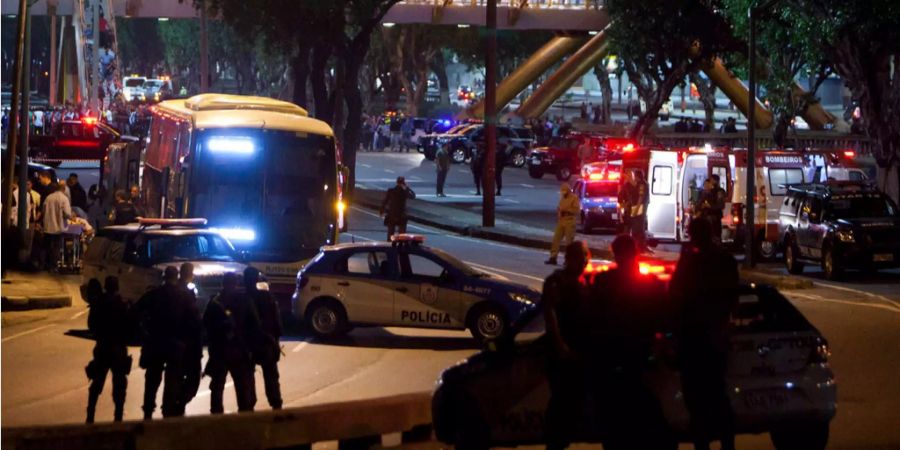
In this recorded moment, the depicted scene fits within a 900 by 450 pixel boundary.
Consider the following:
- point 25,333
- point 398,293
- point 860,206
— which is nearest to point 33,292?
point 25,333

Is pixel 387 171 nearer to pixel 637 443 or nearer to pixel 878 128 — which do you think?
pixel 878 128

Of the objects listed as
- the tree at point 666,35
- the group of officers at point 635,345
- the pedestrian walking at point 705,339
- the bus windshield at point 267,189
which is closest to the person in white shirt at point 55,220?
the bus windshield at point 267,189

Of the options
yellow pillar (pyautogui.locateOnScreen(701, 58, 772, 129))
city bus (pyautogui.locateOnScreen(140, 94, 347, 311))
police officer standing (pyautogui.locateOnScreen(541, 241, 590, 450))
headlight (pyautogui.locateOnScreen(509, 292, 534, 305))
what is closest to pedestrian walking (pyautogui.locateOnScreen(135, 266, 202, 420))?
police officer standing (pyautogui.locateOnScreen(541, 241, 590, 450))

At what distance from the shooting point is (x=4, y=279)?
2664 cm

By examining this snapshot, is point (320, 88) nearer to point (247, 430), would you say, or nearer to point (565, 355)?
point (247, 430)

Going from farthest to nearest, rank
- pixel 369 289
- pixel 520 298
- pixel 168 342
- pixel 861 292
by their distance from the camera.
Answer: pixel 861 292, pixel 369 289, pixel 520 298, pixel 168 342

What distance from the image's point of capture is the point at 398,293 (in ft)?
67.5

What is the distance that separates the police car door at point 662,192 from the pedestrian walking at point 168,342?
20.6 meters

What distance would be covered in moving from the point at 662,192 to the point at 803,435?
868 inches

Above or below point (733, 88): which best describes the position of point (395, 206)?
below

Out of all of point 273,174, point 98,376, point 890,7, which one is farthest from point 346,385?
point 890,7

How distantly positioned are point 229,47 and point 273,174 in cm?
7822

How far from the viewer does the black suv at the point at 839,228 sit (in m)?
27.8

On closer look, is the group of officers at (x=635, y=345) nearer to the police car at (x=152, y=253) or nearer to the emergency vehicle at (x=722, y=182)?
the police car at (x=152, y=253)
